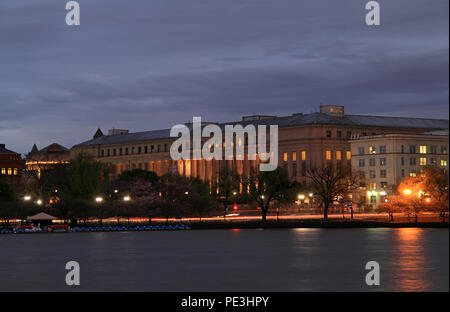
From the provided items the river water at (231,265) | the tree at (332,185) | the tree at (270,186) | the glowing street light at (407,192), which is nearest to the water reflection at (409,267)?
the river water at (231,265)

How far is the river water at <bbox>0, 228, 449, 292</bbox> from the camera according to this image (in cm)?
6009

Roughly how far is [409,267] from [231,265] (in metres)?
12.5

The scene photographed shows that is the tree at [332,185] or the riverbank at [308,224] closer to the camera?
the riverbank at [308,224]

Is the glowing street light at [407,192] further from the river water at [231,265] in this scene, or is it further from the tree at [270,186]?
the river water at [231,265]

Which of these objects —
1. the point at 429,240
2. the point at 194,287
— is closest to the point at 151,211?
the point at 429,240

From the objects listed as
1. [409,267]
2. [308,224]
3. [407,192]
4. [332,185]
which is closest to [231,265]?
[409,267]

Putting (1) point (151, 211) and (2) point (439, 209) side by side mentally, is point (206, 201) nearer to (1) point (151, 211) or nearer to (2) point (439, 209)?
(1) point (151, 211)

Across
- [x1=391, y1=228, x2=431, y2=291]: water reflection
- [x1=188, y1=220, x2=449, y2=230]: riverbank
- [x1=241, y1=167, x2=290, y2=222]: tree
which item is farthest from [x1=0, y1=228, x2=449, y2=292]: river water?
[x1=241, y1=167, x2=290, y2=222]: tree

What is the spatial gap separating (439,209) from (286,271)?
89664 mm

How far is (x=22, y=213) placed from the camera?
534 ft

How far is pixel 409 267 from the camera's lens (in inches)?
2776

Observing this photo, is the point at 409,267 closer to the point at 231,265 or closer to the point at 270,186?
the point at 231,265

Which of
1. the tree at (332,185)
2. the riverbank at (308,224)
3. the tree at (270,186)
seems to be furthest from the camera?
the tree at (270,186)

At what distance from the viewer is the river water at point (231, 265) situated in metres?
60.1
